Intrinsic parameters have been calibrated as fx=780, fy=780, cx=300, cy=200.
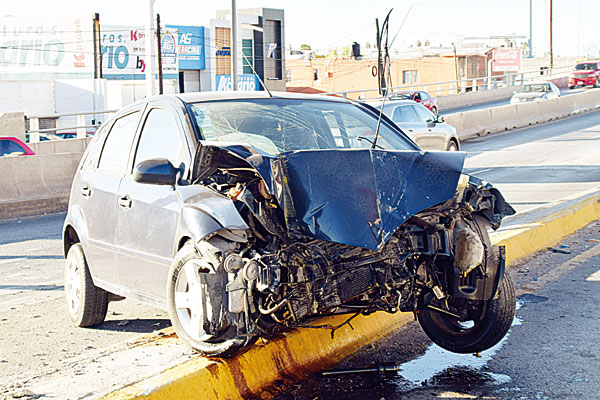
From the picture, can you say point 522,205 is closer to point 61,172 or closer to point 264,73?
point 61,172

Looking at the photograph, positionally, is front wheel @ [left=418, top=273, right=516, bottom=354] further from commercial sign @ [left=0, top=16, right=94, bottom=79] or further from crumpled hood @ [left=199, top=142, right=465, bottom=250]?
commercial sign @ [left=0, top=16, right=94, bottom=79]

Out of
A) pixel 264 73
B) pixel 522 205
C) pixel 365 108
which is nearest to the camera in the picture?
pixel 365 108

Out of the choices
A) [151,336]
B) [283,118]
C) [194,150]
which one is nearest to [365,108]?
[283,118]

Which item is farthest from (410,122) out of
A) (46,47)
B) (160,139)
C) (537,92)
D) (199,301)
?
(46,47)

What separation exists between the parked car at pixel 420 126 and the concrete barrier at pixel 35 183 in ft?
23.3

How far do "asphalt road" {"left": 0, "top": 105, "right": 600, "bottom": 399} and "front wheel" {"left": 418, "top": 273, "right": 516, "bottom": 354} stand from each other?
346 millimetres

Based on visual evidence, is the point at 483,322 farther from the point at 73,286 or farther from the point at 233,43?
the point at 233,43

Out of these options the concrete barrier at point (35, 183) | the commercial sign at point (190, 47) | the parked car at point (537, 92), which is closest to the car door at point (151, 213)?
the concrete barrier at point (35, 183)

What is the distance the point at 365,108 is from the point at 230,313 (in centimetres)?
261

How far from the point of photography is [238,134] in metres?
5.34

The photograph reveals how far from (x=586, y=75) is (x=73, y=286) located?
57.6 metres

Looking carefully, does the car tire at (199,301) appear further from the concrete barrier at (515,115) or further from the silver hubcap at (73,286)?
the concrete barrier at (515,115)

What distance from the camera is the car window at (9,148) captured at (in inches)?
678

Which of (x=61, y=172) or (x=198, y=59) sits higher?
(x=198, y=59)
